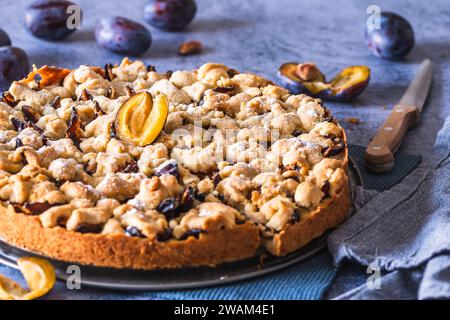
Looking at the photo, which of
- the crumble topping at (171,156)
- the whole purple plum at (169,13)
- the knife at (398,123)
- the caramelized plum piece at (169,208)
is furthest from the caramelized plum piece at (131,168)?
the whole purple plum at (169,13)

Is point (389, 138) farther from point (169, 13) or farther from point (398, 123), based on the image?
point (169, 13)

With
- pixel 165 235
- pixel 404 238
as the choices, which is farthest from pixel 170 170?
pixel 404 238

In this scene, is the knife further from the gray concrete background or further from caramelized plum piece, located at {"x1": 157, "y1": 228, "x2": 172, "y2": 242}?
caramelized plum piece, located at {"x1": 157, "y1": 228, "x2": 172, "y2": 242}

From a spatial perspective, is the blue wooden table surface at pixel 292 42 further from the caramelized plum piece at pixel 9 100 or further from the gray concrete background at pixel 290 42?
the caramelized plum piece at pixel 9 100

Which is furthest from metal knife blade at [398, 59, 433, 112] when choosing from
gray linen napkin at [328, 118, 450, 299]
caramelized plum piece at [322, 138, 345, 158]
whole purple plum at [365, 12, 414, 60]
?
caramelized plum piece at [322, 138, 345, 158]
